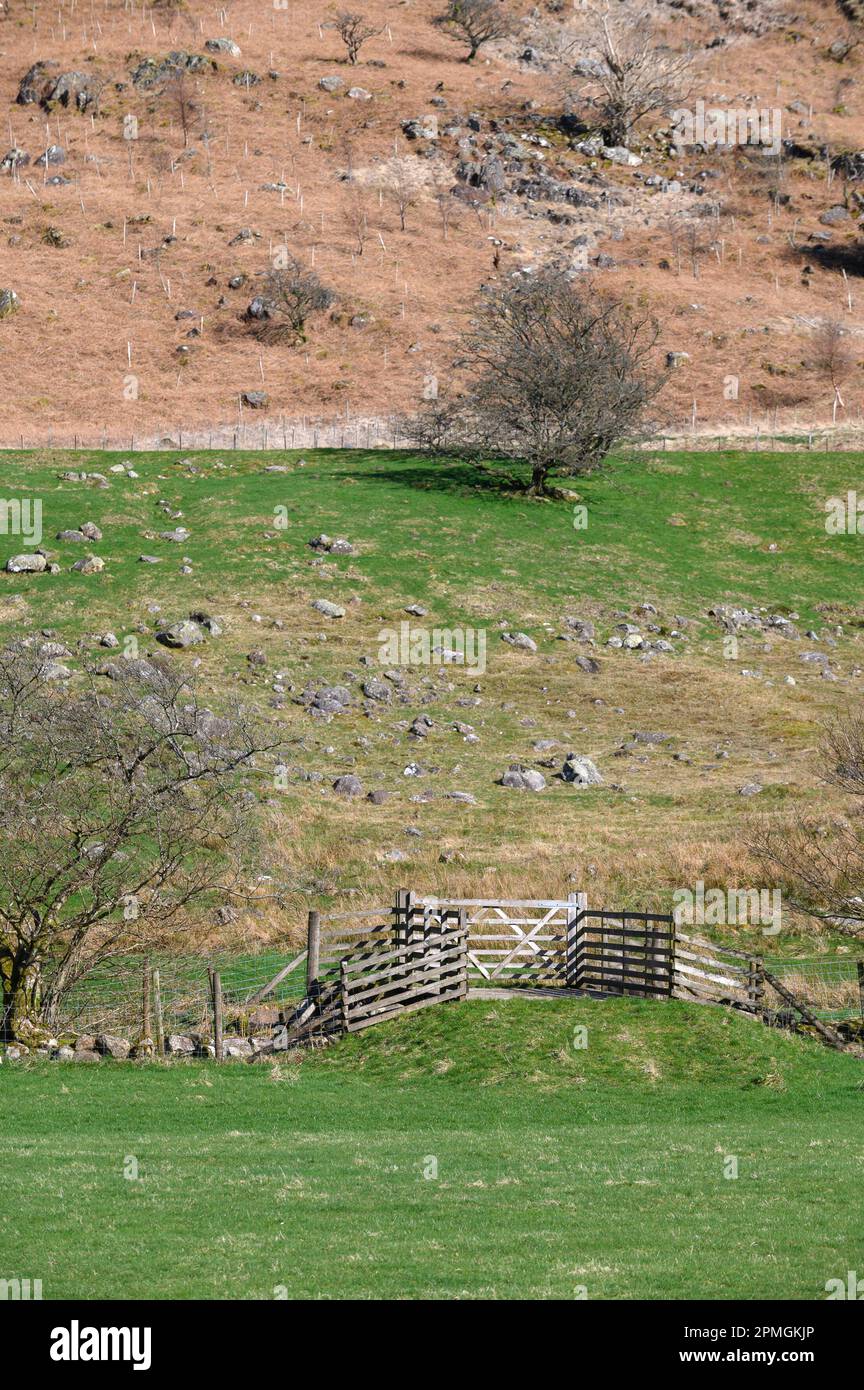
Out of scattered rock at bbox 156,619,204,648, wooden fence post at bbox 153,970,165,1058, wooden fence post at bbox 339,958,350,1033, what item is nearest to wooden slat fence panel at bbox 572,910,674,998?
wooden fence post at bbox 339,958,350,1033

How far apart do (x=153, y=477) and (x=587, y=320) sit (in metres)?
24.2

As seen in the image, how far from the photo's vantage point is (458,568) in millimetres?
63500

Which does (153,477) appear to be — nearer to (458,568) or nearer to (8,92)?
(458,568)

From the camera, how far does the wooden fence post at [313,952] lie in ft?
94.1

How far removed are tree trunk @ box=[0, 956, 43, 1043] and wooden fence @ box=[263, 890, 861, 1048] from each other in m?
4.73

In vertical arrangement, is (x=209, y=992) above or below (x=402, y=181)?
below

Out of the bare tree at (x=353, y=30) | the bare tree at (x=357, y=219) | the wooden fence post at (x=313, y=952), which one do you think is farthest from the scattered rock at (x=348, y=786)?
the bare tree at (x=353, y=30)

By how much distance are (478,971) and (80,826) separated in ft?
30.6

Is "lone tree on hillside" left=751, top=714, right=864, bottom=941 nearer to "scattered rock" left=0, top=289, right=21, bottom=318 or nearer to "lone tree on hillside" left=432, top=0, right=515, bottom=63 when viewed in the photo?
"scattered rock" left=0, top=289, right=21, bottom=318

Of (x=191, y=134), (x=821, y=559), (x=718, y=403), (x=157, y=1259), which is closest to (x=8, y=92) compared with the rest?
(x=191, y=134)

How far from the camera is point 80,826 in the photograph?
29234mm

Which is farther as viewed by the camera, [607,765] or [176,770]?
[607,765]

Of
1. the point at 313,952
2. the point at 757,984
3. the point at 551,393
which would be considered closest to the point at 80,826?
the point at 313,952

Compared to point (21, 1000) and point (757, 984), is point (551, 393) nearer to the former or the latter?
point (757, 984)
